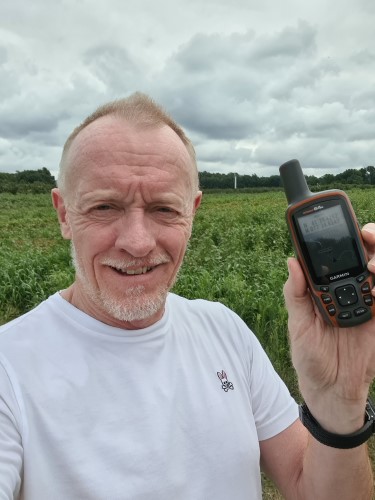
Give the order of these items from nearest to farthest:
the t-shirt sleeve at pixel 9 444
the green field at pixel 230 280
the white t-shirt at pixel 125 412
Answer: the t-shirt sleeve at pixel 9 444 < the white t-shirt at pixel 125 412 < the green field at pixel 230 280

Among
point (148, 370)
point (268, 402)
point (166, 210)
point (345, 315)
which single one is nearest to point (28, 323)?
point (148, 370)

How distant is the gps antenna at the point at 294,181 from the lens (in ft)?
5.64

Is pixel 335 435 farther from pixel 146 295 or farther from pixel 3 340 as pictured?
pixel 3 340

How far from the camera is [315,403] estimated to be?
170 cm

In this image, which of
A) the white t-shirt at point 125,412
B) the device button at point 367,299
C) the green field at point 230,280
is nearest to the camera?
the white t-shirt at point 125,412

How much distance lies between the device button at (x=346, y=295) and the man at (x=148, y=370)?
110mm

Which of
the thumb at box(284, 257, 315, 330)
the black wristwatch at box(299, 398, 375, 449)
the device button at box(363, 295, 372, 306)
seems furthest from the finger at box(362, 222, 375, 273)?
the black wristwatch at box(299, 398, 375, 449)

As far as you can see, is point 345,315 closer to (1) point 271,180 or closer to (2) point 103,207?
(2) point 103,207

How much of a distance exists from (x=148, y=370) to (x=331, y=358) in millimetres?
658

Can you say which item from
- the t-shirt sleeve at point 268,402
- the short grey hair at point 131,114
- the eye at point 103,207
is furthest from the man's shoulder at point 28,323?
the t-shirt sleeve at point 268,402

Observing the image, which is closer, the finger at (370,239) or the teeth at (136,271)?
the finger at (370,239)

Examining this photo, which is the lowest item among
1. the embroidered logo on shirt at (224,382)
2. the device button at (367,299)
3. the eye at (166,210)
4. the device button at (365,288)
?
the embroidered logo on shirt at (224,382)

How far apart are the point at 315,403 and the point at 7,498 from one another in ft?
3.43

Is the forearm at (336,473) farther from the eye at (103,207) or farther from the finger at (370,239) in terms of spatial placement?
the eye at (103,207)
